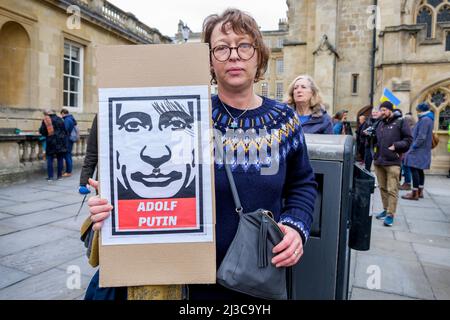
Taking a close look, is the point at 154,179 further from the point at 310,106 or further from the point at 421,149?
the point at 421,149

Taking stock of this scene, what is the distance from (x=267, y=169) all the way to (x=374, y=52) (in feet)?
56.6

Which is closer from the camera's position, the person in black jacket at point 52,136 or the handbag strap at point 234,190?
the handbag strap at point 234,190

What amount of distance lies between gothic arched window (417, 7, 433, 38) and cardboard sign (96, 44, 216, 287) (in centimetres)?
1574

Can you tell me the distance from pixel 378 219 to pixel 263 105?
507 cm

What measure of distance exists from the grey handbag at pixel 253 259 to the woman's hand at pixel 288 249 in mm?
21

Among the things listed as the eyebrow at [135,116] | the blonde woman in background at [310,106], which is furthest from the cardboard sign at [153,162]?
the blonde woman in background at [310,106]

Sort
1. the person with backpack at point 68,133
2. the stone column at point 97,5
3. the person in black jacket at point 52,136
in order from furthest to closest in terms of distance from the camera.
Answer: the stone column at point 97,5 → the person with backpack at point 68,133 → the person in black jacket at point 52,136

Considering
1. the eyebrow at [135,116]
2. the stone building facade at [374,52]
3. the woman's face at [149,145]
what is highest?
the stone building facade at [374,52]

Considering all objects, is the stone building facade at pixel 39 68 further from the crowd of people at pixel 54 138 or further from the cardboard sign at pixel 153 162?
the cardboard sign at pixel 153 162

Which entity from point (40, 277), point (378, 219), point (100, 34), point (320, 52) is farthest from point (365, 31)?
point (40, 277)

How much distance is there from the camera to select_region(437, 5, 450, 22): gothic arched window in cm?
1368

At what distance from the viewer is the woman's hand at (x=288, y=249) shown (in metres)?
1.34

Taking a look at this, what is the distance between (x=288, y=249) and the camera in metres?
1.37

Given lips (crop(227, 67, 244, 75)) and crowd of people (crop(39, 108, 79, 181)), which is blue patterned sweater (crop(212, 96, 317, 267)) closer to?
lips (crop(227, 67, 244, 75))
